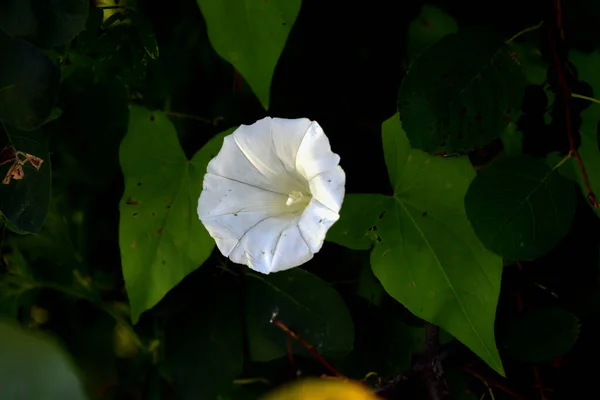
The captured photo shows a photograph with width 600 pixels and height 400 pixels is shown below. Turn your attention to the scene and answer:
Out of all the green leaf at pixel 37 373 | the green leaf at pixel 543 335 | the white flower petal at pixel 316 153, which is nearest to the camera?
the green leaf at pixel 37 373

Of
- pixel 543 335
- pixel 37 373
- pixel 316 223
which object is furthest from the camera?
pixel 543 335

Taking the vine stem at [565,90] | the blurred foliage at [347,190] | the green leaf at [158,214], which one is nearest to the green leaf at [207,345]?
the blurred foliage at [347,190]

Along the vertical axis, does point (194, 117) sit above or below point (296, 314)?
above

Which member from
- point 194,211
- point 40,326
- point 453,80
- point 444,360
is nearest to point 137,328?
point 40,326

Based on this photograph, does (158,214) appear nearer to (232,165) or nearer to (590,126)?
(232,165)

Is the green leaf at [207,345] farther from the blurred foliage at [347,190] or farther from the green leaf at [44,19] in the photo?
the green leaf at [44,19]

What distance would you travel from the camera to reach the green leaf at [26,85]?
1.32ft

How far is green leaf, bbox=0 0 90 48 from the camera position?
0.42 meters

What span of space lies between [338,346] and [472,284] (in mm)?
161

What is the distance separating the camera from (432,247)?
476 millimetres

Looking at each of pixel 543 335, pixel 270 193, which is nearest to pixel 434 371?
pixel 543 335

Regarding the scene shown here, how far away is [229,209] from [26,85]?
18 centimetres

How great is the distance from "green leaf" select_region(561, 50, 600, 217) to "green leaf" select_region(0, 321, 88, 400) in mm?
431

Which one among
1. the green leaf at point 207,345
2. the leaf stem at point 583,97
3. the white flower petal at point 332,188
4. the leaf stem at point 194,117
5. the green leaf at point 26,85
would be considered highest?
the green leaf at point 26,85
